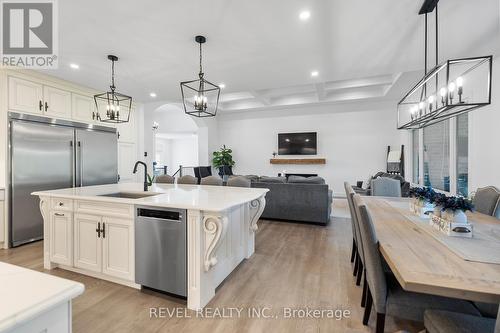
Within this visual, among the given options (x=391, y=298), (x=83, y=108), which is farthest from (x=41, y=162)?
(x=391, y=298)

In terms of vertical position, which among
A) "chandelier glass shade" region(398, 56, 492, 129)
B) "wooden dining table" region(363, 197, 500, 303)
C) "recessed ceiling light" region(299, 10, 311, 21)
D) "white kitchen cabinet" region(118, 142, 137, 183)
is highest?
"recessed ceiling light" region(299, 10, 311, 21)

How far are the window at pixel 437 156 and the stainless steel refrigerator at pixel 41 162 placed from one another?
6777 mm

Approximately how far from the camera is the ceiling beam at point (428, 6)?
215cm

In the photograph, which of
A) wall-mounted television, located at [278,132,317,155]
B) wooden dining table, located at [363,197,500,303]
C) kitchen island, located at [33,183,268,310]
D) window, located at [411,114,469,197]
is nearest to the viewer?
wooden dining table, located at [363,197,500,303]

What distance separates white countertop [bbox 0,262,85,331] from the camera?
1.74 feet

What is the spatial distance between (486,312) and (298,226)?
3.07 metres

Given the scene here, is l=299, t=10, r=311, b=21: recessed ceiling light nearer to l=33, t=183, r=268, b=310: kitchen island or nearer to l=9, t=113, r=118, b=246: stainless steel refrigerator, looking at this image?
l=33, t=183, r=268, b=310: kitchen island

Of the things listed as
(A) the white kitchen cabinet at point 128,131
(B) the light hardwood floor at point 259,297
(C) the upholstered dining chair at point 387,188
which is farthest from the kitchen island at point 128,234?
(A) the white kitchen cabinet at point 128,131

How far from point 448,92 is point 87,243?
3.64m

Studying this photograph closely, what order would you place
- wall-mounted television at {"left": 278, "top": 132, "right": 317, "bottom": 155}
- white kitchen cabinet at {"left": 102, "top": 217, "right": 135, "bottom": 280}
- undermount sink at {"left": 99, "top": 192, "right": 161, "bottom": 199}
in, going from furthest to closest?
1. wall-mounted television at {"left": 278, "top": 132, "right": 317, "bottom": 155}
2. undermount sink at {"left": 99, "top": 192, "right": 161, "bottom": 199}
3. white kitchen cabinet at {"left": 102, "top": 217, "right": 135, "bottom": 280}

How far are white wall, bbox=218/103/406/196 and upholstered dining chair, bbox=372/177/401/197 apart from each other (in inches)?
155

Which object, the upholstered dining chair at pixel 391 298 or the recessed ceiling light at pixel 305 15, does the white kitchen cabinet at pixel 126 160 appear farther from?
the upholstered dining chair at pixel 391 298

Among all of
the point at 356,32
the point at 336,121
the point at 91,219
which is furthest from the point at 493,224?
the point at 336,121

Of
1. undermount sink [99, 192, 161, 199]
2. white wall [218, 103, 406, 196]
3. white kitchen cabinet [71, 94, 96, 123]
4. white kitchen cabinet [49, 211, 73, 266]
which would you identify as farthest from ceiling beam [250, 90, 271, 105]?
white kitchen cabinet [49, 211, 73, 266]
